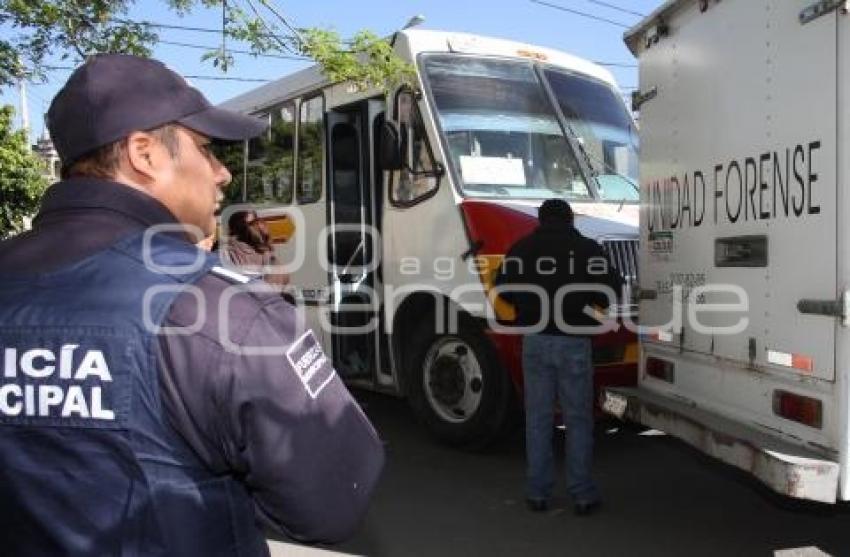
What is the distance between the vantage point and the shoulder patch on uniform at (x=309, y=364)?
1303 mm

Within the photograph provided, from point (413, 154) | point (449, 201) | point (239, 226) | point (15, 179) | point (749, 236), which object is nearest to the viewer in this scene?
point (749, 236)

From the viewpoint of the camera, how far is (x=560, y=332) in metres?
5.04

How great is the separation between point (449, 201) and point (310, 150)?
2.17 m

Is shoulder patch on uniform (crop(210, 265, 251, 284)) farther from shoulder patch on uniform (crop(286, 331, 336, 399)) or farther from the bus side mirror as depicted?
the bus side mirror

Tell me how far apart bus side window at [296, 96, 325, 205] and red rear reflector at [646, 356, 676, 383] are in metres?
3.68

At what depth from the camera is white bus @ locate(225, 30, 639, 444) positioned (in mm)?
5980

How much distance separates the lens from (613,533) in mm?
4719

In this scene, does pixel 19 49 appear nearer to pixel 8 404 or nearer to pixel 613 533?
pixel 613 533

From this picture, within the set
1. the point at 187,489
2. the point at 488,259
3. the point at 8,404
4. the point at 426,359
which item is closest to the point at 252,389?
the point at 187,489

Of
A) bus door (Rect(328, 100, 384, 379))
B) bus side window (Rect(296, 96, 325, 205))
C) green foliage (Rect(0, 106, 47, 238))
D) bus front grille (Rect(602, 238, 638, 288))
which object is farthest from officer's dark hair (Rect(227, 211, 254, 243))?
green foliage (Rect(0, 106, 47, 238))

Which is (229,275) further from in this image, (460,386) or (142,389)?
(460,386)

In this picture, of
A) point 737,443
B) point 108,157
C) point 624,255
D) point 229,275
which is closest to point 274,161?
point 624,255

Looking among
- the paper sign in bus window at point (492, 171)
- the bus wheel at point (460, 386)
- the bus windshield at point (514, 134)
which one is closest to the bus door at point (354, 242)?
the bus wheel at point (460, 386)

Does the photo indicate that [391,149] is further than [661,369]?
Yes
